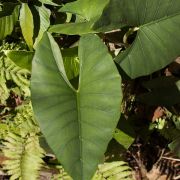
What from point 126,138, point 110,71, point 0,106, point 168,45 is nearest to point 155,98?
point 126,138

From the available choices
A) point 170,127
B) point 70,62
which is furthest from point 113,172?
point 70,62

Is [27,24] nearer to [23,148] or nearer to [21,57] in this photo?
[21,57]

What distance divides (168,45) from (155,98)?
11.5 inches

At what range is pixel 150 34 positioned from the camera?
1458mm

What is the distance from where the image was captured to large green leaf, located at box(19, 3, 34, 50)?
1750 mm

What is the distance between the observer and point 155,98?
170 centimetres

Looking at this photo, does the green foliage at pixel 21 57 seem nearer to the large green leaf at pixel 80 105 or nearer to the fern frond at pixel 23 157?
the large green leaf at pixel 80 105

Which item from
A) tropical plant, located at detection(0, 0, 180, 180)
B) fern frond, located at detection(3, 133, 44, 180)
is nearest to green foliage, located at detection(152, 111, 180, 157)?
tropical plant, located at detection(0, 0, 180, 180)

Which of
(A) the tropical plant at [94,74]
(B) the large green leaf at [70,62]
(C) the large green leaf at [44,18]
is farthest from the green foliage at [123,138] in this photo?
(C) the large green leaf at [44,18]

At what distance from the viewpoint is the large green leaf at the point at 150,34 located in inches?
55.9

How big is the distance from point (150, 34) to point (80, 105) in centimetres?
33

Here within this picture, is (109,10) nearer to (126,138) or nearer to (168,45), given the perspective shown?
(168,45)

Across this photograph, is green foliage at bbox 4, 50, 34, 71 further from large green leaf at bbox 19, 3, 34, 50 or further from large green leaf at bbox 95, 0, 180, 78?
large green leaf at bbox 95, 0, 180, 78

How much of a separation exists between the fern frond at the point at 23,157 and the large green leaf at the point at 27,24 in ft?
1.29
